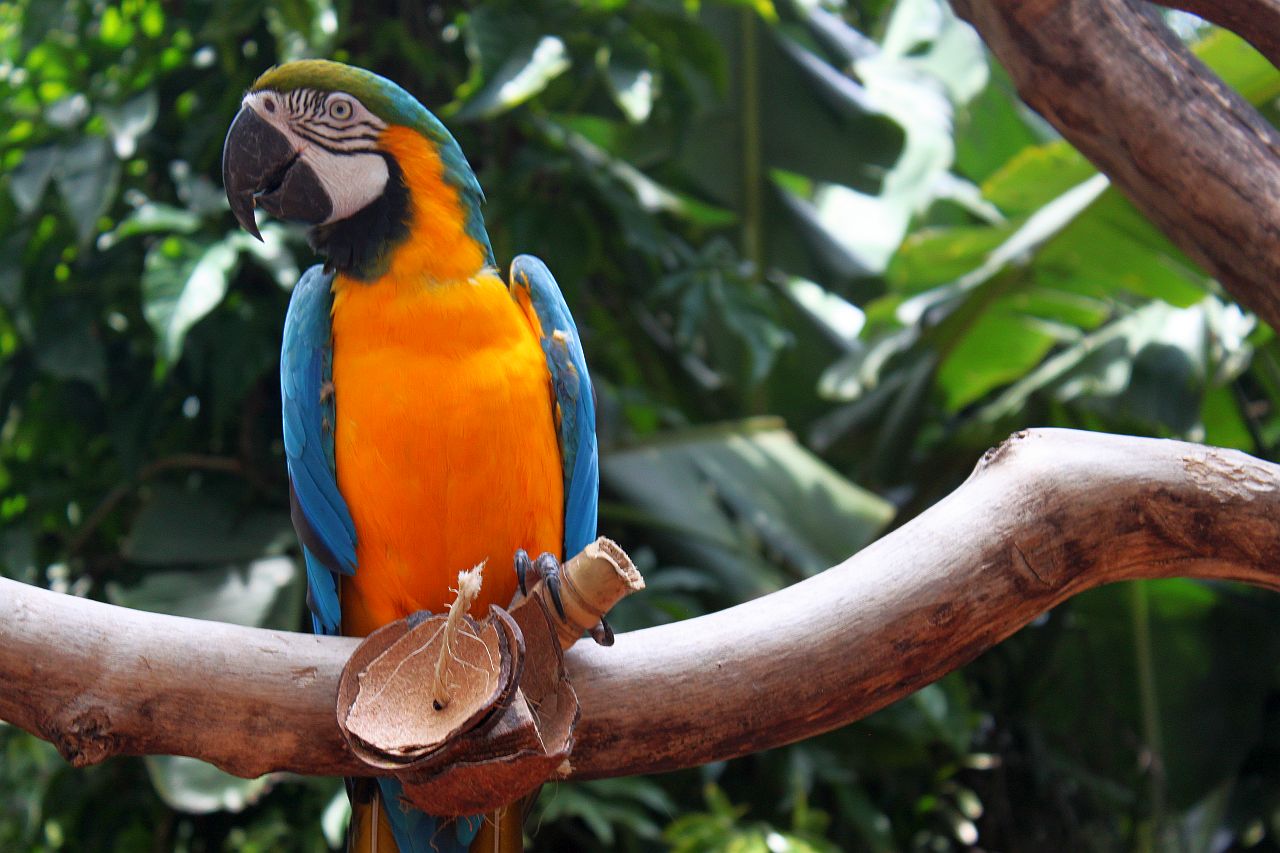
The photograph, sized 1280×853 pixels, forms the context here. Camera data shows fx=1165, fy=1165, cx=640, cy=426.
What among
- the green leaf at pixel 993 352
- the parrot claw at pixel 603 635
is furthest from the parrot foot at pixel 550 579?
the green leaf at pixel 993 352

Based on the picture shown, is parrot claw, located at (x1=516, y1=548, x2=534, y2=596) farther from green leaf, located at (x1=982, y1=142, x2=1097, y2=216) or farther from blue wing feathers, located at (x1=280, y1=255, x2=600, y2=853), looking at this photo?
green leaf, located at (x1=982, y1=142, x2=1097, y2=216)

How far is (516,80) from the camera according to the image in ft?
7.97

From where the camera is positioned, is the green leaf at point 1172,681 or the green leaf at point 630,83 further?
the green leaf at point 1172,681

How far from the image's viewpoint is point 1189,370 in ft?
8.79

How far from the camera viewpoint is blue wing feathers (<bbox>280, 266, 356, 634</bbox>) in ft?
4.72

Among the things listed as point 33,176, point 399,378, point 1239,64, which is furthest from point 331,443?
point 1239,64

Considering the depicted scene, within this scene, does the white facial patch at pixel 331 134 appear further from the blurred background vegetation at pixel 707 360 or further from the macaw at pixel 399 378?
the blurred background vegetation at pixel 707 360

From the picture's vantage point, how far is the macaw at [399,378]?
1.38m

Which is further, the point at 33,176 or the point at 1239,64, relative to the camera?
the point at 33,176

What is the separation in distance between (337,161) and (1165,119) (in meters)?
1.01

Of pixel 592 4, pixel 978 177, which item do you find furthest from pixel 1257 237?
pixel 978 177

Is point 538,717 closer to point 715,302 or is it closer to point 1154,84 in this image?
point 1154,84

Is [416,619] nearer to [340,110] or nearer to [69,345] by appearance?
[340,110]

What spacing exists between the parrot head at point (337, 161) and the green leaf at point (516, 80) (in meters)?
0.94
